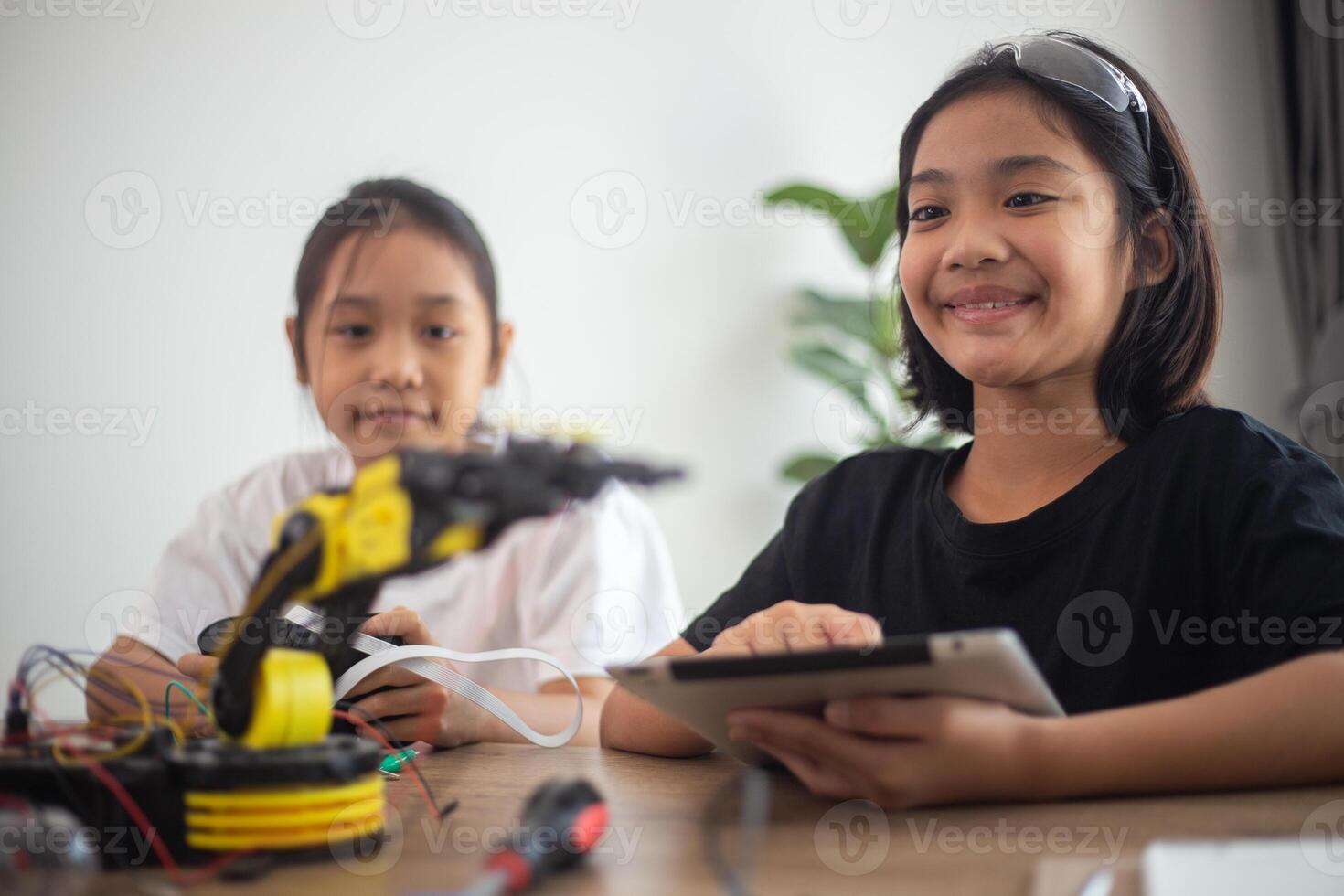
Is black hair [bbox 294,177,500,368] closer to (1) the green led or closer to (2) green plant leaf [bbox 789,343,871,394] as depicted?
(1) the green led

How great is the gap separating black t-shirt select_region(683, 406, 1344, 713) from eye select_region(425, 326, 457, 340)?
1.87ft

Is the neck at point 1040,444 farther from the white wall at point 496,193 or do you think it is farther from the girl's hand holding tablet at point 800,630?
the white wall at point 496,193

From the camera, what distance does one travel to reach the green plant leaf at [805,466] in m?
2.64

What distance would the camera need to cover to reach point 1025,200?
0.99 meters

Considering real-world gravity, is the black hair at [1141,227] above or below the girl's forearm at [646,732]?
above

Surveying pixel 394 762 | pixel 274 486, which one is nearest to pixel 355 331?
pixel 274 486

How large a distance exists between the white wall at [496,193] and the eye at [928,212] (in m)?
1.57

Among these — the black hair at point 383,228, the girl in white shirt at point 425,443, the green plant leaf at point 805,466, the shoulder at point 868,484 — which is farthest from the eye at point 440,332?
the green plant leaf at point 805,466

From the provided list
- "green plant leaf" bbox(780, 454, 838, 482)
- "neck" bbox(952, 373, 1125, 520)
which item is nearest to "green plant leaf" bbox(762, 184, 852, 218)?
"green plant leaf" bbox(780, 454, 838, 482)

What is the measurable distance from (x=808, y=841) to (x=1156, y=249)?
78 cm

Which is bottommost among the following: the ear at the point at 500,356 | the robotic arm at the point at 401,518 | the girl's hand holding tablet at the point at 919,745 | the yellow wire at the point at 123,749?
the girl's hand holding tablet at the point at 919,745

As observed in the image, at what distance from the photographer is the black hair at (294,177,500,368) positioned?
1.50 metres

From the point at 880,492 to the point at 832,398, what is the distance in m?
1.75

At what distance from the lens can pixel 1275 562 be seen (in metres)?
0.79
